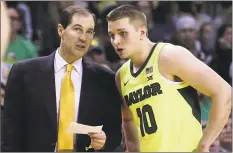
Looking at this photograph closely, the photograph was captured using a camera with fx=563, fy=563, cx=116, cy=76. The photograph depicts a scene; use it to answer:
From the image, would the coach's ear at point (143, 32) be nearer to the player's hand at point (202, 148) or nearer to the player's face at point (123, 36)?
the player's face at point (123, 36)

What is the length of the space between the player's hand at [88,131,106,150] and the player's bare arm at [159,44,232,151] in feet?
1.96

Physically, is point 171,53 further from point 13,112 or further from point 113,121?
point 13,112

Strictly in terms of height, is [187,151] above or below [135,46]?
below

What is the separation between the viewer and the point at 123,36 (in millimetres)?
3775

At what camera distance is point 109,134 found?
154 inches

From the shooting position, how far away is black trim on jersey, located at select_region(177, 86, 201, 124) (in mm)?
3756

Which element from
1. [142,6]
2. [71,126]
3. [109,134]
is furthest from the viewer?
[142,6]

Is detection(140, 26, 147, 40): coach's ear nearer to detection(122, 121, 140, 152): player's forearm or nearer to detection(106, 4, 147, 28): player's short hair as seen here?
detection(106, 4, 147, 28): player's short hair

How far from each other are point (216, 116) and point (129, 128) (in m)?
0.69

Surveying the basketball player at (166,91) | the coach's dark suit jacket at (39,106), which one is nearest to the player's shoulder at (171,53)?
the basketball player at (166,91)

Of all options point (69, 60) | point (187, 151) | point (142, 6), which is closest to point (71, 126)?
point (69, 60)

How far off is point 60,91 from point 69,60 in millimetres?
223

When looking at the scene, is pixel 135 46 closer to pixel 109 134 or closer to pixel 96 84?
pixel 96 84

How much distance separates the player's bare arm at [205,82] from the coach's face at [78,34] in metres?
0.55
